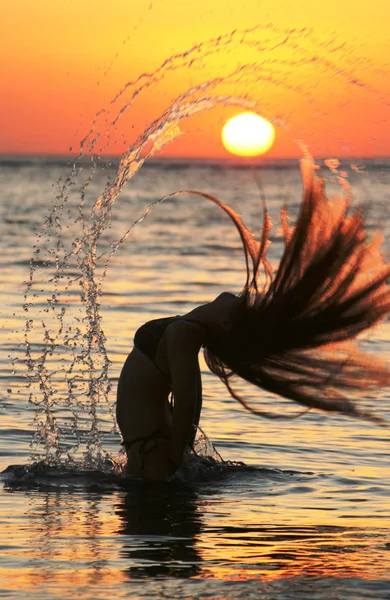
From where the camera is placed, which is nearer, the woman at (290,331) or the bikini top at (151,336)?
the woman at (290,331)

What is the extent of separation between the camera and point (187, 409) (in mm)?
7957

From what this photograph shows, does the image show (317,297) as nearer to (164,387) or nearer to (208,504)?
(164,387)

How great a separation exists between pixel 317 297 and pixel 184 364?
89cm

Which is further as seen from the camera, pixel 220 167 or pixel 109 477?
pixel 220 167

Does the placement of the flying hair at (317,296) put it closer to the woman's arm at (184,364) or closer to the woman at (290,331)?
the woman at (290,331)

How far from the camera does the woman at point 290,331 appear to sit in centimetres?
Answer: 769

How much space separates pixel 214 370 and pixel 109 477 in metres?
1.28

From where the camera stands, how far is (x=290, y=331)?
7797mm

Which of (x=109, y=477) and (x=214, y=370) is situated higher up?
(x=214, y=370)

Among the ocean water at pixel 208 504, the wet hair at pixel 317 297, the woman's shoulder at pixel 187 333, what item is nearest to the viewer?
the ocean water at pixel 208 504

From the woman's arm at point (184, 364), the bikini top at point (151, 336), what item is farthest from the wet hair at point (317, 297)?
the bikini top at point (151, 336)

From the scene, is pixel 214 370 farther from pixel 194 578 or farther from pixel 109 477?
pixel 194 578

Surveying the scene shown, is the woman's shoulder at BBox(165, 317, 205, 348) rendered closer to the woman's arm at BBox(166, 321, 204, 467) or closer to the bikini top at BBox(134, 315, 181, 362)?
the woman's arm at BBox(166, 321, 204, 467)

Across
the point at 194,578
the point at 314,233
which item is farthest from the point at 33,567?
the point at 314,233
